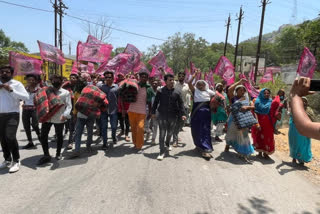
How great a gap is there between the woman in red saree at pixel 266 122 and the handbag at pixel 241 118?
420mm

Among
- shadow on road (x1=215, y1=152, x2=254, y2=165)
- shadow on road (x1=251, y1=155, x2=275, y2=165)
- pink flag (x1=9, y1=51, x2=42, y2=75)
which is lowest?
shadow on road (x1=251, y1=155, x2=275, y2=165)

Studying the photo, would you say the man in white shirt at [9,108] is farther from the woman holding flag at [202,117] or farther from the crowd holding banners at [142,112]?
the woman holding flag at [202,117]

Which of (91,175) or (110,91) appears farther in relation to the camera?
(110,91)

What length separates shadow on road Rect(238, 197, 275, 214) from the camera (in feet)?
9.50

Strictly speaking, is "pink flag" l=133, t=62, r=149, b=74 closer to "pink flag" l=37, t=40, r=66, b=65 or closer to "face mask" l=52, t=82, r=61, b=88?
"face mask" l=52, t=82, r=61, b=88

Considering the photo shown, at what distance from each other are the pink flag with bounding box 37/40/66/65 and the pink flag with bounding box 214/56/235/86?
213 inches

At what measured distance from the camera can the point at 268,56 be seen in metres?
85.1

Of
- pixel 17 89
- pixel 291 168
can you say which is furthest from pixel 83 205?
pixel 291 168

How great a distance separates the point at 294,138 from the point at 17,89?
5665 millimetres

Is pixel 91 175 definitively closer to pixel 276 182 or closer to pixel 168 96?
pixel 168 96

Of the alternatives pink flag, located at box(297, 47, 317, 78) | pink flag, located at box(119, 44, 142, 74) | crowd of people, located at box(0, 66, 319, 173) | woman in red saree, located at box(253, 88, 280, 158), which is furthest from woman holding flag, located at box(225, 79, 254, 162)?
pink flag, located at box(119, 44, 142, 74)

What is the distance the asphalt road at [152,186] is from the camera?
289cm

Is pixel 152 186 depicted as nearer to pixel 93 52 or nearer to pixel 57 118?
pixel 57 118

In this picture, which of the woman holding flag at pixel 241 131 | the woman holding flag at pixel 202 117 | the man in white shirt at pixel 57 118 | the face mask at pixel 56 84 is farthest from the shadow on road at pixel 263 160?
the face mask at pixel 56 84
